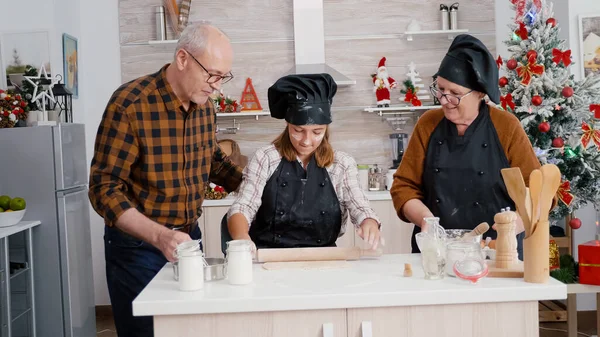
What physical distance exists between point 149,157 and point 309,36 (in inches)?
125

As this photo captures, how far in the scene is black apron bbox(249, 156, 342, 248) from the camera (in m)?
2.57

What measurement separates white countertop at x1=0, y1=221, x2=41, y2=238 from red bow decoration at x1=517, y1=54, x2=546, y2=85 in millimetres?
3028

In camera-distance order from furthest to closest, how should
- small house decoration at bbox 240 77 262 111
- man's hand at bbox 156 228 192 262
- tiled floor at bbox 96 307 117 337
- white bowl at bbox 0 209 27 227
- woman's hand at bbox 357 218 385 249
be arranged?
small house decoration at bbox 240 77 262 111 < tiled floor at bbox 96 307 117 337 < white bowl at bbox 0 209 27 227 < woman's hand at bbox 357 218 385 249 < man's hand at bbox 156 228 192 262

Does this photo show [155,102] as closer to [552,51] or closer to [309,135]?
[309,135]

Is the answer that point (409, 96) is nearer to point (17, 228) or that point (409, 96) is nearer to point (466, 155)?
point (466, 155)

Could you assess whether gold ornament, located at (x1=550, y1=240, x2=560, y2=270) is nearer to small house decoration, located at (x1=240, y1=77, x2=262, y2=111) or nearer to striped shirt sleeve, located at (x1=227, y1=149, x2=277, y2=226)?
striped shirt sleeve, located at (x1=227, y1=149, x2=277, y2=226)

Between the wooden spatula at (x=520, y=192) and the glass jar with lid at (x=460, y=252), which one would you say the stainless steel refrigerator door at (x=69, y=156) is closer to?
the glass jar with lid at (x=460, y=252)

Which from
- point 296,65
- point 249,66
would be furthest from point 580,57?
point 249,66

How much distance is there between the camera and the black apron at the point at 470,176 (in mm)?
2504

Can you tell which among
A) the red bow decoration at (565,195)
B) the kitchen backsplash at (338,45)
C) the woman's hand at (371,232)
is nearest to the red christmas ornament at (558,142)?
the red bow decoration at (565,195)

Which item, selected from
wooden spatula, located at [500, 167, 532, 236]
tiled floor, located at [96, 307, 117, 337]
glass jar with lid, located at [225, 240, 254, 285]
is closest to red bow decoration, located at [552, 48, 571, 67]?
wooden spatula, located at [500, 167, 532, 236]

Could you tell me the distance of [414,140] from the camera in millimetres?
2641

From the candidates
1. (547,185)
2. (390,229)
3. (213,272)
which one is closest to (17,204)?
(213,272)

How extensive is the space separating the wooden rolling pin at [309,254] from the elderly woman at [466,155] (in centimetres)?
37
